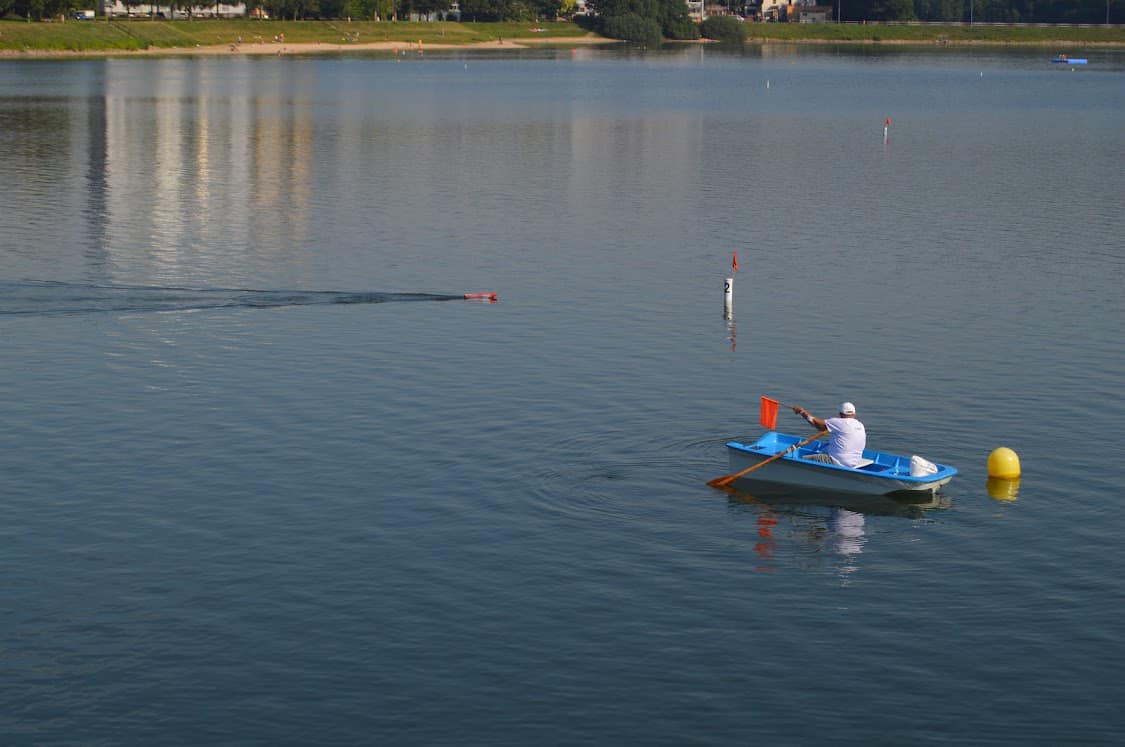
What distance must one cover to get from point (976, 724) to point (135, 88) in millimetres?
171221

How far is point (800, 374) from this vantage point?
5322 cm

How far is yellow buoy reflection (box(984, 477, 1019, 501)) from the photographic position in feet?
134

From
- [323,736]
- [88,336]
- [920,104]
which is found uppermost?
[920,104]

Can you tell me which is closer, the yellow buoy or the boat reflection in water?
the boat reflection in water

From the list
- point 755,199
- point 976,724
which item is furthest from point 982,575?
point 755,199

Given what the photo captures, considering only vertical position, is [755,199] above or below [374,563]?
above

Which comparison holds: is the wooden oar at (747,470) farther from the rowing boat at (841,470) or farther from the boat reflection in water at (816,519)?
the boat reflection in water at (816,519)

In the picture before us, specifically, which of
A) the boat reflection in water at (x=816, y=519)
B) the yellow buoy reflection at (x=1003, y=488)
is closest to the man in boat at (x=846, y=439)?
the boat reflection in water at (x=816, y=519)

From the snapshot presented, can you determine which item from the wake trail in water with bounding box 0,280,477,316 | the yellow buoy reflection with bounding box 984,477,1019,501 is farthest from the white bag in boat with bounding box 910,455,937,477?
the wake trail in water with bounding box 0,280,477,316

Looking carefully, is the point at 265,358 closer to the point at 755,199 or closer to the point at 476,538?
the point at 476,538

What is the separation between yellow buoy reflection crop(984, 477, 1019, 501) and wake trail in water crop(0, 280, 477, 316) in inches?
1166

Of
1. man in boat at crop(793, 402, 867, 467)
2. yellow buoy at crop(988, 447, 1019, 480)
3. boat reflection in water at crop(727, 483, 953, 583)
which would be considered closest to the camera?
boat reflection in water at crop(727, 483, 953, 583)

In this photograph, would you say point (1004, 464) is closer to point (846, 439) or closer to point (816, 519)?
point (846, 439)

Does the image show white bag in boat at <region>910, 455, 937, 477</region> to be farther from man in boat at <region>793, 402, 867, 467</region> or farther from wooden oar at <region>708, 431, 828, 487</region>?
wooden oar at <region>708, 431, 828, 487</region>
